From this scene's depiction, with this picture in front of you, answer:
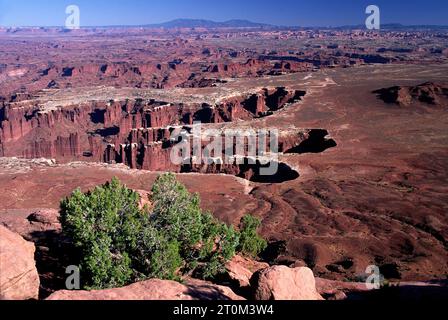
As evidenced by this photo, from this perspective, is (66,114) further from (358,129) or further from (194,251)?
(194,251)

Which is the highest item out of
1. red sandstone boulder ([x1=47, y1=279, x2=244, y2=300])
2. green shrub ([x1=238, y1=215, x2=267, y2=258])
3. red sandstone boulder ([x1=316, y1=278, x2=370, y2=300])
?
red sandstone boulder ([x1=47, y1=279, x2=244, y2=300])

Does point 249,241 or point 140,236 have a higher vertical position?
point 140,236

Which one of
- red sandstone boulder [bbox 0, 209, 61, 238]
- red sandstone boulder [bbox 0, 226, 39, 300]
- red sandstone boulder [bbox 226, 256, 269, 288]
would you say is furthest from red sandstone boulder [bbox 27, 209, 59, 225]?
red sandstone boulder [bbox 0, 226, 39, 300]

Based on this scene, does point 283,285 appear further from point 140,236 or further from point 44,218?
point 44,218

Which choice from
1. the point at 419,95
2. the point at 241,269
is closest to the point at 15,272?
the point at 241,269

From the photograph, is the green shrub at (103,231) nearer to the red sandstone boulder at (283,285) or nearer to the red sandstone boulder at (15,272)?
the red sandstone boulder at (15,272)

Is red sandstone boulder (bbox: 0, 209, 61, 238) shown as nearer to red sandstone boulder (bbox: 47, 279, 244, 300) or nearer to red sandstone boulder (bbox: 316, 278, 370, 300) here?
red sandstone boulder (bbox: 47, 279, 244, 300)
